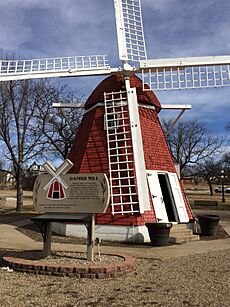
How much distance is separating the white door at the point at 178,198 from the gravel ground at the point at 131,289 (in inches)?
188

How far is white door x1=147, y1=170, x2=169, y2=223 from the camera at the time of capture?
36.7 feet

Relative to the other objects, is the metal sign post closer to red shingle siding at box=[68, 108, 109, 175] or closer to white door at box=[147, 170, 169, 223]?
red shingle siding at box=[68, 108, 109, 175]

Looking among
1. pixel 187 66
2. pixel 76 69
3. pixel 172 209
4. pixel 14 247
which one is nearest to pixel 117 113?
pixel 76 69

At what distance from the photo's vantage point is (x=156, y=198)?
1144 centimetres

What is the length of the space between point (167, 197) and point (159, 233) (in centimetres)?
324

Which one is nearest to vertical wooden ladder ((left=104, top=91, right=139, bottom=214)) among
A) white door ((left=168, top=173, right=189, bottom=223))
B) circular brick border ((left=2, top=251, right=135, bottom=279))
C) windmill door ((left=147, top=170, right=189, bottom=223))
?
windmill door ((left=147, top=170, right=189, bottom=223))

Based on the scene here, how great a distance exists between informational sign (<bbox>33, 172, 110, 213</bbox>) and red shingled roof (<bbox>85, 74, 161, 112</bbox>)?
5536mm

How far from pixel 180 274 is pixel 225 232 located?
7.81 m

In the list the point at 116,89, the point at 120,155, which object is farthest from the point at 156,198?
the point at 116,89

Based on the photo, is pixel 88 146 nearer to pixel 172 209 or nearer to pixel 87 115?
pixel 87 115

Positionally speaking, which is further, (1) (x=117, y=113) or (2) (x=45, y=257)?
(1) (x=117, y=113)

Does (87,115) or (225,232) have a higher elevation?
(87,115)

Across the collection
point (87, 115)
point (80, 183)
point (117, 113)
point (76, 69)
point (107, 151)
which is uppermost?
point (76, 69)

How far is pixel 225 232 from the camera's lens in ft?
44.7
